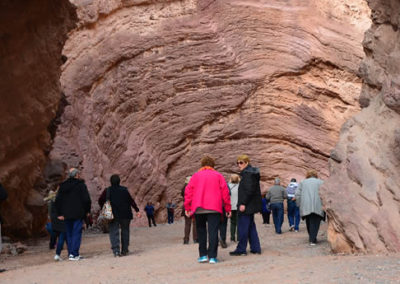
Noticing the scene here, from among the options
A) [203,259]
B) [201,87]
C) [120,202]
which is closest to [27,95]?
[120,202]

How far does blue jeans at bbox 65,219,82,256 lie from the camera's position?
32.2 ft

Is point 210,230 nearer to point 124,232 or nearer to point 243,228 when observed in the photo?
point 243,228

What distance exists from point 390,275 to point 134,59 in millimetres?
21606

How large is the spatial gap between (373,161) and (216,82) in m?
18.9

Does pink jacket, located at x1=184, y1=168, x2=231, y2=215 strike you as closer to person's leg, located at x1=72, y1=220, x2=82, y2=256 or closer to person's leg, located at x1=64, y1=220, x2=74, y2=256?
person's leg, located at x1=72, y1=220, x2=82, y2=256

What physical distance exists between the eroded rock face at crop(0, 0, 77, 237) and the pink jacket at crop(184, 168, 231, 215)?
6.06 m

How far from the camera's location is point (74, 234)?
387 inches

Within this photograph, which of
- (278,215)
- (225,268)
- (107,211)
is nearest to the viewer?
(225,268)

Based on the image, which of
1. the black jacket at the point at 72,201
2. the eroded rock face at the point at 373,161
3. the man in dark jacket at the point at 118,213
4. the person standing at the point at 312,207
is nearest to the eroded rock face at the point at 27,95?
the black jacket at the point at 72,201

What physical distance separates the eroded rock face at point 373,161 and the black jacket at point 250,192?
1.04 meters

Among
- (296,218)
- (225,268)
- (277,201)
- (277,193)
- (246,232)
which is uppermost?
(277,193)

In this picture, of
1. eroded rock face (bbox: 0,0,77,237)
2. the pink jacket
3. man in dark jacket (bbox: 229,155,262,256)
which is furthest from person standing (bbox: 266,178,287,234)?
eroded rock face (bbox: 0,0,77,237)

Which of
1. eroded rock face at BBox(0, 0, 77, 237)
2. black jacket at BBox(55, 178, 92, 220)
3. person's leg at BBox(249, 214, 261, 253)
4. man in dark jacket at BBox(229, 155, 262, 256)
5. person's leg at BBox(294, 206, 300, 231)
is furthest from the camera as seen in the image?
person's leg at BBox(294, 206, 300, 231)

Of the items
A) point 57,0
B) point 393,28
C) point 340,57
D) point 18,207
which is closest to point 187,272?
point 393,28
